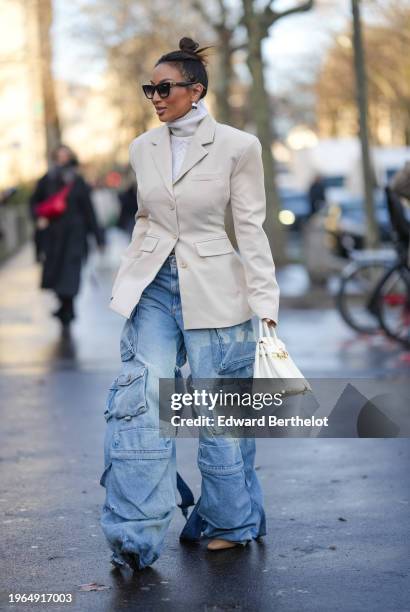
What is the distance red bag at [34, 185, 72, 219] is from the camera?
14500mm

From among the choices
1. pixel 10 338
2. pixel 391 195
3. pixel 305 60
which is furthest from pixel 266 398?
pixel 305 60

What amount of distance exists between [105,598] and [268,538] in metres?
1.01

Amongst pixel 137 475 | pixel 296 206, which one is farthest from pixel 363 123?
pixel 296 206

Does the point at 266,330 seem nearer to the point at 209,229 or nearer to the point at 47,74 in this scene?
the point at 209,229

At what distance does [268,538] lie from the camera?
566 centimetres

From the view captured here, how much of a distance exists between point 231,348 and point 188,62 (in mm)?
1057

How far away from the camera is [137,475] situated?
5.10m

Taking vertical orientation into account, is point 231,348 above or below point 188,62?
below

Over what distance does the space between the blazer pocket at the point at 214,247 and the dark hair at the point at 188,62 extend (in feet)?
1.77

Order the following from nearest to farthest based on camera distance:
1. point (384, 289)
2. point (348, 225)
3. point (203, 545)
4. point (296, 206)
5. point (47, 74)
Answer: point (203, 545) < point (384, 289) < point (348, 225) < point (47, 74) < point (296, 206)

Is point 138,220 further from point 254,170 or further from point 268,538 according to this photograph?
point 268,538

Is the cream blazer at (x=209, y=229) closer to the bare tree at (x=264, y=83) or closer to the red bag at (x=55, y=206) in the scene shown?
the red bag at (x=55, y=206)

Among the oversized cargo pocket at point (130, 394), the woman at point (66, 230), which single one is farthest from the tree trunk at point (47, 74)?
the oversized cargo pocket at point (130, 394)

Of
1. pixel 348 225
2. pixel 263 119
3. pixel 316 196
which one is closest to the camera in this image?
pixel 263 119
